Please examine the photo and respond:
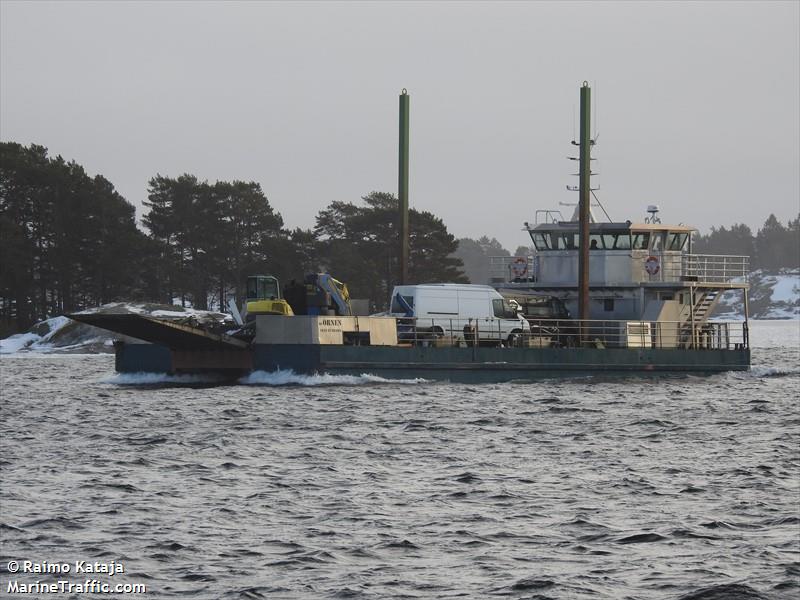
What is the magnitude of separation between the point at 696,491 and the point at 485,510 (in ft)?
13.2

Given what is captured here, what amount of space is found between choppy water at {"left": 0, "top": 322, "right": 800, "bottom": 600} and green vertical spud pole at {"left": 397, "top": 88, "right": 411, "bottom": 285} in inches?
720

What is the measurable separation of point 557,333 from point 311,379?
10517 mm

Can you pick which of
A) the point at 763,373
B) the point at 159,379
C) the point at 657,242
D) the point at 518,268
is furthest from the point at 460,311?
the point at 763,373

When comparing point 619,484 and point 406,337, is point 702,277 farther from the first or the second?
point 619,484

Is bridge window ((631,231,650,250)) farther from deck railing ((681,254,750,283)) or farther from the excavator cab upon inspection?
the excavator cab

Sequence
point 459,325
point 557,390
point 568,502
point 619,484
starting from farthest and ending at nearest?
point 459,325, point 557,390, point 619,484, point 568,502

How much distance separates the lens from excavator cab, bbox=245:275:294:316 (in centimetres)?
4403

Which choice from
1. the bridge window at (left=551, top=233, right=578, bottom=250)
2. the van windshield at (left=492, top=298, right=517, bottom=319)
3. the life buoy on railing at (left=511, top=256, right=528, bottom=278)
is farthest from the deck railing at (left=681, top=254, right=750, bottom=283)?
the van windshield at (left=492, top=298, right=517, bottom=319)

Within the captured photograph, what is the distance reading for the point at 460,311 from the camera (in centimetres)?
4553

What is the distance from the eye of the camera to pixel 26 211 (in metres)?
96.4

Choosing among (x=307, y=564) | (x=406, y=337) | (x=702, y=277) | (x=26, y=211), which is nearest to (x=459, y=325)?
(x=406, y=337)

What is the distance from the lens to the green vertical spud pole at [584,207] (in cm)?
4797

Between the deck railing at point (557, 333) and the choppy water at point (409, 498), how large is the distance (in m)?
8.21

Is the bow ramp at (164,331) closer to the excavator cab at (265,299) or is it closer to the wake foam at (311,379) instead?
the wake foam at (311,379)
